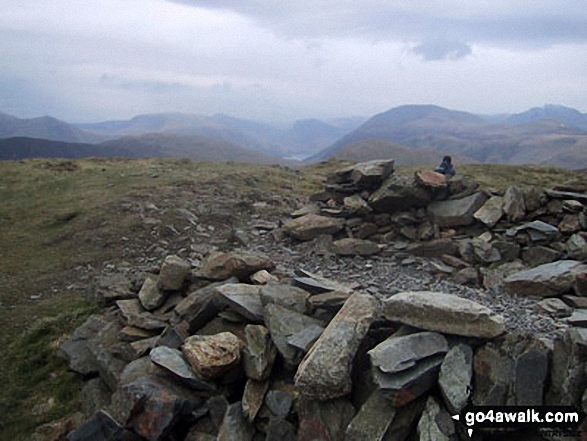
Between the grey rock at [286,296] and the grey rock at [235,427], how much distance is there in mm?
2786

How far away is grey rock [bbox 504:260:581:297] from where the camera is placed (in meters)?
12.1

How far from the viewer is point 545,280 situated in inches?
485

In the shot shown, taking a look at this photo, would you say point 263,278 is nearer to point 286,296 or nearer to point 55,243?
point 286,296

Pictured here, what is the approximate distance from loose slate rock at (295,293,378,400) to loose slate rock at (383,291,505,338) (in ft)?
2.27

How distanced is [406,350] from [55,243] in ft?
68.4

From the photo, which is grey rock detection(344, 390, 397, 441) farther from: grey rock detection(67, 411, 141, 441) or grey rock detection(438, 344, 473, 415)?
grey rock detection(67, 411, 141, 441)

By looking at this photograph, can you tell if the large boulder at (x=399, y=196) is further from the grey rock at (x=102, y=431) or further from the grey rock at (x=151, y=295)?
the grey rock at (x=102, y=431)

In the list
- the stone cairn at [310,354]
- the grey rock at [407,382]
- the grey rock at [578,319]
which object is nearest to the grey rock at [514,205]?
the stone cairn at [310,354]

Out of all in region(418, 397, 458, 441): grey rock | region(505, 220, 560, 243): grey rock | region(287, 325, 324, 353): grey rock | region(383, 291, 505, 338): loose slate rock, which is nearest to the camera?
region(418, 397, 458, 441): grey rock

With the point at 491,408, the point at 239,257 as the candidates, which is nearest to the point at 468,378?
the point at 491,408

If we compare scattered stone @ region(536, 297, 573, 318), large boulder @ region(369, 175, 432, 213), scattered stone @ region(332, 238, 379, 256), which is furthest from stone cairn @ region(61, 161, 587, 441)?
large boulder @ region(369, 175, 432, 213)

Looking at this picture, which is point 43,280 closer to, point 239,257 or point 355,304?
point 239,257

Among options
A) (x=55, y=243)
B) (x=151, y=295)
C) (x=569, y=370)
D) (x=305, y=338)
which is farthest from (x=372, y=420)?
(x=55, y=243)

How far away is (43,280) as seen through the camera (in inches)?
752
